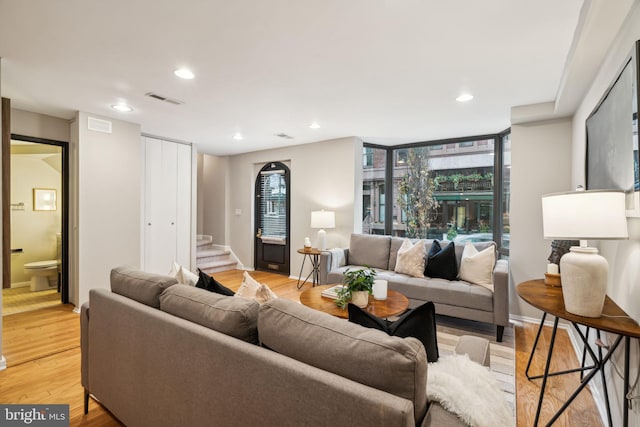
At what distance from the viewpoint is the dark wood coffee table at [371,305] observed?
2390mm

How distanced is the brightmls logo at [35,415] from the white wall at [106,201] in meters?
2.08

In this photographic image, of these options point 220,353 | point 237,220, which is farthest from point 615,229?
point 237,220

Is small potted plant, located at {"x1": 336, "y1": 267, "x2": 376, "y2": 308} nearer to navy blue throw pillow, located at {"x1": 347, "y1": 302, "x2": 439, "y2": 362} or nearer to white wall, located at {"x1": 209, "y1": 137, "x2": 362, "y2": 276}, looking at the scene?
navy blue throw pillow, located at {"x1": 347, "y1": 302, "x2": 439, "y2": 362}

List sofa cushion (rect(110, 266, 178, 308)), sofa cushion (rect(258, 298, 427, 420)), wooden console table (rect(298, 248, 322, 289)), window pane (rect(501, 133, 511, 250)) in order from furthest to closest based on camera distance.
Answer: wooden console table (rect(298, 248, 322, 289))
window pane (rect(501, 133, 511, 250))
sofa cushion (rect(110, 266, 178, 308))
sofa cushion (rect(258, 298, 427, 420))

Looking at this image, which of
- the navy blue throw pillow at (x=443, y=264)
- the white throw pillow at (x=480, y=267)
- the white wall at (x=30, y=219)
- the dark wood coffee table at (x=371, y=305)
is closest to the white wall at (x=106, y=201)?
the white wall at (x=30, y=219)

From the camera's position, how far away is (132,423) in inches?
64.2

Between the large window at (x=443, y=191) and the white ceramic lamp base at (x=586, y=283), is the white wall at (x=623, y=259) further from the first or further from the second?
the large window at (x=443, y=191)

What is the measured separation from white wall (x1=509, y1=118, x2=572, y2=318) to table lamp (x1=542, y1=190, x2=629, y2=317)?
2132mm

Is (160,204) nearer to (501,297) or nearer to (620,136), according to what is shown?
(501,297)

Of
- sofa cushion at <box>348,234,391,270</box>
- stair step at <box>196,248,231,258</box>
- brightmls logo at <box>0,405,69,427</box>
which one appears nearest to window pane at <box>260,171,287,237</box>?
stair step at <box>196,248,231,258</box>

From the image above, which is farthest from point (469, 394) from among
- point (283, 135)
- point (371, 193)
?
point (371, 193)

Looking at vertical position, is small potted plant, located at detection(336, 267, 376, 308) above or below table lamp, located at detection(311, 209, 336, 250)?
below

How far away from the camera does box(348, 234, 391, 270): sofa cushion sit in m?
4.32

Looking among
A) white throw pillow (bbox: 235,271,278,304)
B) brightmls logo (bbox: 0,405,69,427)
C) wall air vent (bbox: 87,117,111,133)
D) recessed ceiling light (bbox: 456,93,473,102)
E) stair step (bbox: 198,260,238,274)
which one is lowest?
brightmls logo (bbox: 0,405,69,427)
